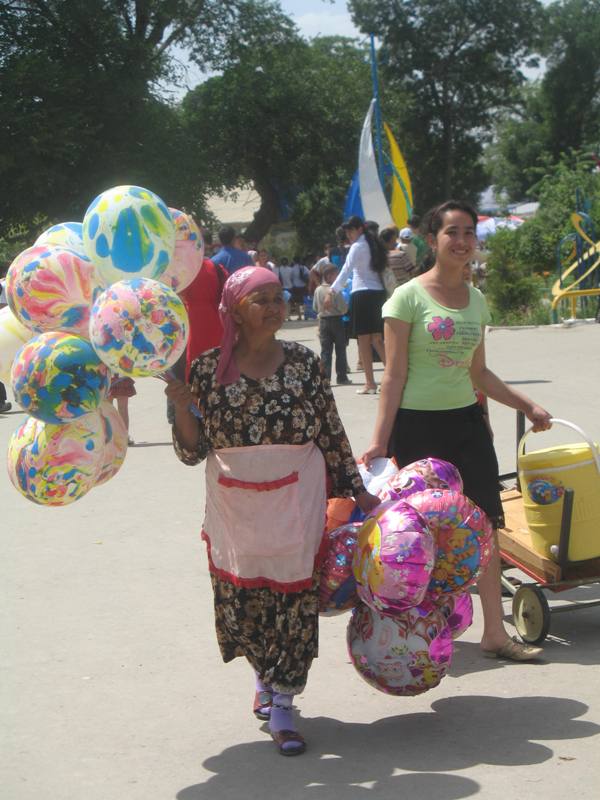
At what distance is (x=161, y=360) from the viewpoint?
3.71 meters

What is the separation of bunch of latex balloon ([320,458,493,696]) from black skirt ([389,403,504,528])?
61cm

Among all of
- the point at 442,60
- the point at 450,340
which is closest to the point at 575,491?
the point at 450,340

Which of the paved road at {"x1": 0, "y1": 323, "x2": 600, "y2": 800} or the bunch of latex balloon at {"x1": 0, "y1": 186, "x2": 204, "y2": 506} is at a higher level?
the bunch of latex balloon at {"x1": 0, "y1": 186, "x2": 204, "y2": 506}

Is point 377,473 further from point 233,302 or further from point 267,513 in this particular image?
point 233,302

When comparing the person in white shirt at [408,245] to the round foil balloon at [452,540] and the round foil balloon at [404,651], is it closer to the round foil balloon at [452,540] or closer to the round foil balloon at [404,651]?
the round foil balloon at [452,540]

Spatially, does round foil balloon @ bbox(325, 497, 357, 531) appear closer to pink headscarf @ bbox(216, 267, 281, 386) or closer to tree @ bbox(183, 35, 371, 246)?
pink headscarf @ bbox(216, 267, 281, 386)

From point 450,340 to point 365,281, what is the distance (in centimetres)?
795

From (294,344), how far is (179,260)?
511mm

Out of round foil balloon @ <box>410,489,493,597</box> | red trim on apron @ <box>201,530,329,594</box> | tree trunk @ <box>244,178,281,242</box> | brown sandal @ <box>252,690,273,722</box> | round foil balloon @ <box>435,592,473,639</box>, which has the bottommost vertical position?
brown sandal @ <box>252,690,273,722</box>

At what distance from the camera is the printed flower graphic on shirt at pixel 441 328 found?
4.85 meters

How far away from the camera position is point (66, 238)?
4.14 m

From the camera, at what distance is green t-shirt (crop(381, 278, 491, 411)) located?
4863mm

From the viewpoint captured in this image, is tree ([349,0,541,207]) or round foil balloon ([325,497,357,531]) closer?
round foil balloon ([325,497,357,531])

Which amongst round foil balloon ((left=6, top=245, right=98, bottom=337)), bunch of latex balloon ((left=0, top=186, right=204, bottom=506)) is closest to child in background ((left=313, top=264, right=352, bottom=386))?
bunch of latex balloon ((left=0, top=186, right=204, bottom=506))
